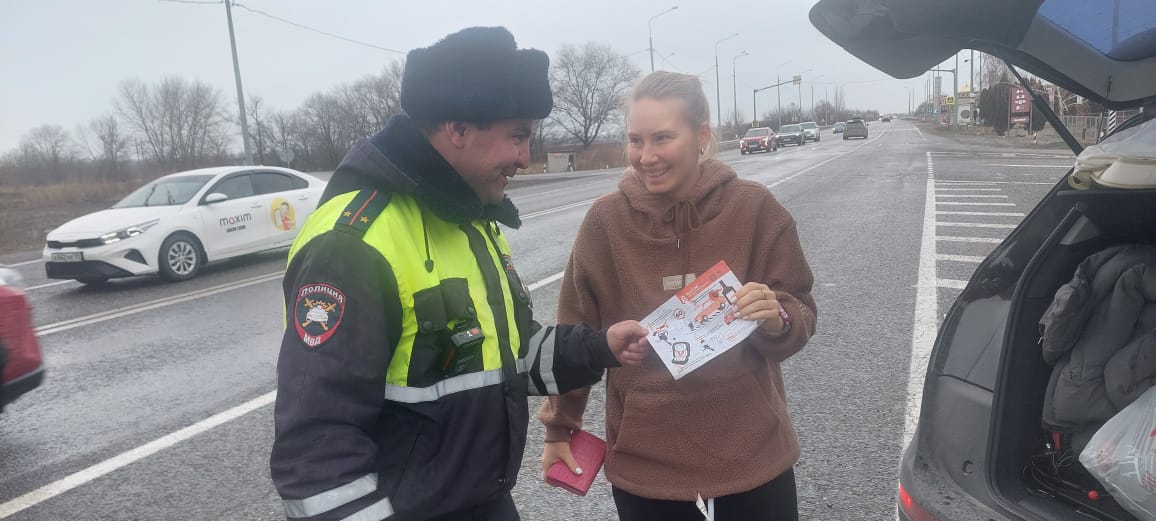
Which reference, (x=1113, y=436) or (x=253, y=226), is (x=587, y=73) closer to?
(x=253, y=226)

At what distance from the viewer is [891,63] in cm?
236

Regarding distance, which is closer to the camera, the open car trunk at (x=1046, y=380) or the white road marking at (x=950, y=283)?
the open car trunk at (x=1046, y=380)

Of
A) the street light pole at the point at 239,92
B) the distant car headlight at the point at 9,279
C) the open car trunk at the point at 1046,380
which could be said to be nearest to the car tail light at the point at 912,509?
the open car trunk at the point at 1046,380

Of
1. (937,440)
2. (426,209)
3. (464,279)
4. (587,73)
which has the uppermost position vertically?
(587,73)

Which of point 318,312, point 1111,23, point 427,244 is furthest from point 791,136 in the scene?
point 318,312

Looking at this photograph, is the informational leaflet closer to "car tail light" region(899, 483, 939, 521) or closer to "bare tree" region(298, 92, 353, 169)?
"car tail light" region(899, 483, 939, 521)

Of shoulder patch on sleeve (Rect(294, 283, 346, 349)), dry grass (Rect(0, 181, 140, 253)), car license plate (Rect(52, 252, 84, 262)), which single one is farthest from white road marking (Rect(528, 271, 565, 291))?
dry grass (Rect(0, 181, 140, 253))

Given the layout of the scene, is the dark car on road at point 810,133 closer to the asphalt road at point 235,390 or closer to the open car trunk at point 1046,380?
the asphalt road at point 235,390

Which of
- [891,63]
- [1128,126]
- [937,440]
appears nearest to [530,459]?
[937,440]

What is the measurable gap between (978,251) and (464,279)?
363 inches

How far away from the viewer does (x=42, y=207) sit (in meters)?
28.0

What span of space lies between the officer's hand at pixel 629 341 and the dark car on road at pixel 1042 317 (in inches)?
32.6

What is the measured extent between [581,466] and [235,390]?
13.4 ft

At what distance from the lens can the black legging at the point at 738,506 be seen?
2059 millimetres
